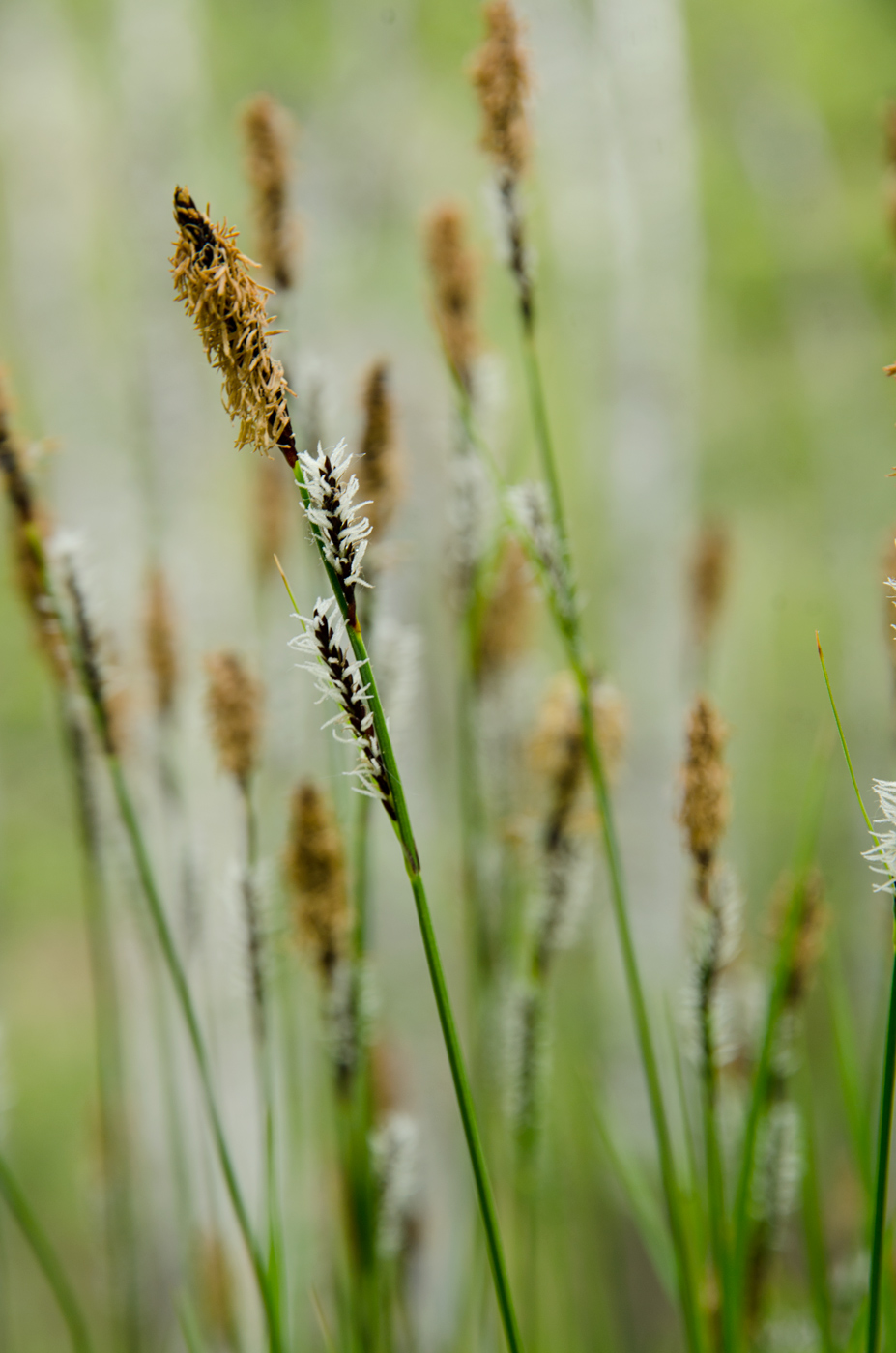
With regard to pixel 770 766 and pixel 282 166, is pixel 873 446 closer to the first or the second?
pixel 770 766

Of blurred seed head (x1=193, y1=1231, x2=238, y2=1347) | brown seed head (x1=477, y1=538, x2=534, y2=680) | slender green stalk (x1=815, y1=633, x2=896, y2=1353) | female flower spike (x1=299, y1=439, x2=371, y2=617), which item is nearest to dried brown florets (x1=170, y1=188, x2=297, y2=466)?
female flower spike (x1=299, y1=439, x2=371, y2=617)

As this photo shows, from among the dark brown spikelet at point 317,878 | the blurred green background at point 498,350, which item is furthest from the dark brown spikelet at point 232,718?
the blurred green background at point 498,350

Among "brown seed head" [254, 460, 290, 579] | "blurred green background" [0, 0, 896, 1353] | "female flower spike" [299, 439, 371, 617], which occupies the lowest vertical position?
"female flower spike" [299, 439, 371, 617]

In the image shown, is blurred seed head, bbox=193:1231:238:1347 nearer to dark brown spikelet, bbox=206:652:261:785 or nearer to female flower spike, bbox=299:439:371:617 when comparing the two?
dark brown spikelet, bbox=206:652:261:785

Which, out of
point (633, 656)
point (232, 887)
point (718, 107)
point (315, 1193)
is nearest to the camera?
point (232, 887)

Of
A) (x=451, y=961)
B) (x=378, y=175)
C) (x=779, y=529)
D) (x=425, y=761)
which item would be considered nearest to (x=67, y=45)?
(x=378, y=175)
